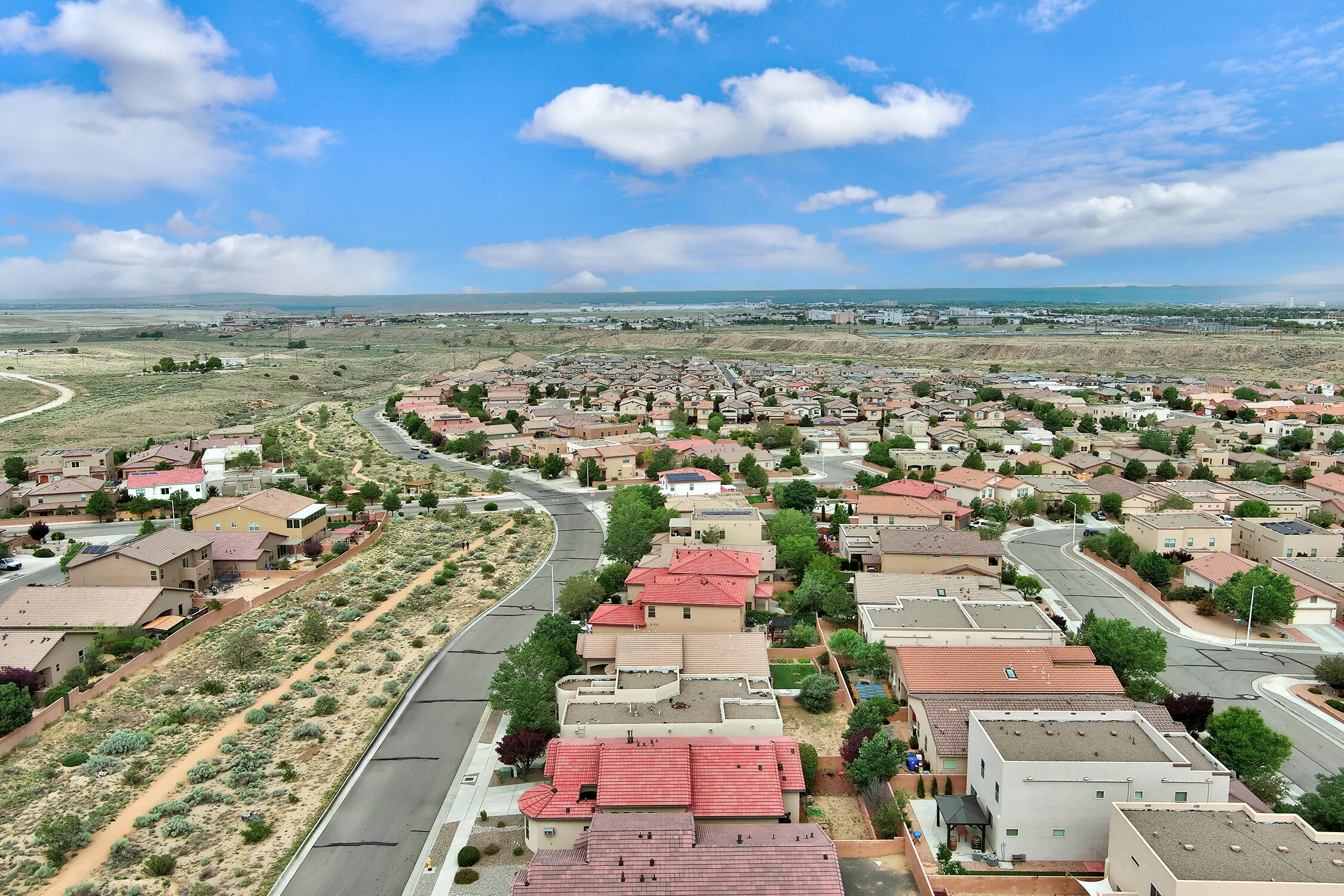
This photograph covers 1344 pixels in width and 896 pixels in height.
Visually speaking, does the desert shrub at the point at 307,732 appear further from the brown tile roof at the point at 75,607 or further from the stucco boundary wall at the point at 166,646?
the brown tile roof at the point at 75,607

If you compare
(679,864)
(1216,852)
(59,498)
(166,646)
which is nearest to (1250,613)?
(1216,852)

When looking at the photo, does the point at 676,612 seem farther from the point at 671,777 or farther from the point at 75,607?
the point at 75,607

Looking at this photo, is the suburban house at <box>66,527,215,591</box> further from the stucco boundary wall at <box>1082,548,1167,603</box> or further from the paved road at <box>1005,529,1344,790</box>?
the stucco boundary wall at <box>1082,548,1167,603</box>

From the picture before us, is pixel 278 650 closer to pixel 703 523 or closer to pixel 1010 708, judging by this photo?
pixel 703 523

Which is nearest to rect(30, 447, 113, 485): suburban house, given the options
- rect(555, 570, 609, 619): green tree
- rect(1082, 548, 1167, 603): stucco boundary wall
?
rect(555, 570, 609, 619): green tree

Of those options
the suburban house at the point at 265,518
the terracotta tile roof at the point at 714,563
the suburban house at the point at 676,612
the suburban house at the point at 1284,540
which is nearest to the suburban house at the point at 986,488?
the suburban house at the point at 1284,540

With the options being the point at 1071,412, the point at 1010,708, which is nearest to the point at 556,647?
the point at 1010,708
